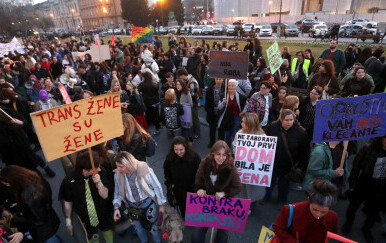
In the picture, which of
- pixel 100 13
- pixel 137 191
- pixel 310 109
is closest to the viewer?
pixel 137 191

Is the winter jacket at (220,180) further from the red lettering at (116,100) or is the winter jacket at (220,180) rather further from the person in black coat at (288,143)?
the red lettering at (116,100)

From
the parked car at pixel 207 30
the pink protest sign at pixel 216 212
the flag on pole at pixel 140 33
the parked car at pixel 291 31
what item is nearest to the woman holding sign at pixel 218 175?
the pink protest sign at pixel 216 212

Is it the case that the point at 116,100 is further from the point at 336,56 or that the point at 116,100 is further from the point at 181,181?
the point at 336,56

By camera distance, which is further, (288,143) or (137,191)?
(288,143)

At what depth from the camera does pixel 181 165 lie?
3332mm

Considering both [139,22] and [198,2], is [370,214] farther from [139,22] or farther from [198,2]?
[198,2]

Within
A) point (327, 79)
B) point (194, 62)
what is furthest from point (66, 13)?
point (327, 79)

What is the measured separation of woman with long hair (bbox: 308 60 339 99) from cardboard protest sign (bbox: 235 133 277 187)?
10.2 feet

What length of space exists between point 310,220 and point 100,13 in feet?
320

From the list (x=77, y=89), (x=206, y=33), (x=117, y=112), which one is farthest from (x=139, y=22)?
(x=117, y=112)

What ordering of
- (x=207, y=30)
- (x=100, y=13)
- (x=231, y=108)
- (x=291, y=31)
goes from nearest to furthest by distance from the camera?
(x=231, y=108)
(x=291, y=31)
(x=207, y=30)
(x=100, y=13)

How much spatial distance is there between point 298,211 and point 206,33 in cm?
3752

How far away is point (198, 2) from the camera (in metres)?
106

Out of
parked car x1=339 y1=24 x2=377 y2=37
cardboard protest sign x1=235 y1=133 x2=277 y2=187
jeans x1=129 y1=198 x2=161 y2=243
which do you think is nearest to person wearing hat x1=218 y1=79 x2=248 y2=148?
cardboard protest sign x1=235 y1=133 x2=277 y2=187
